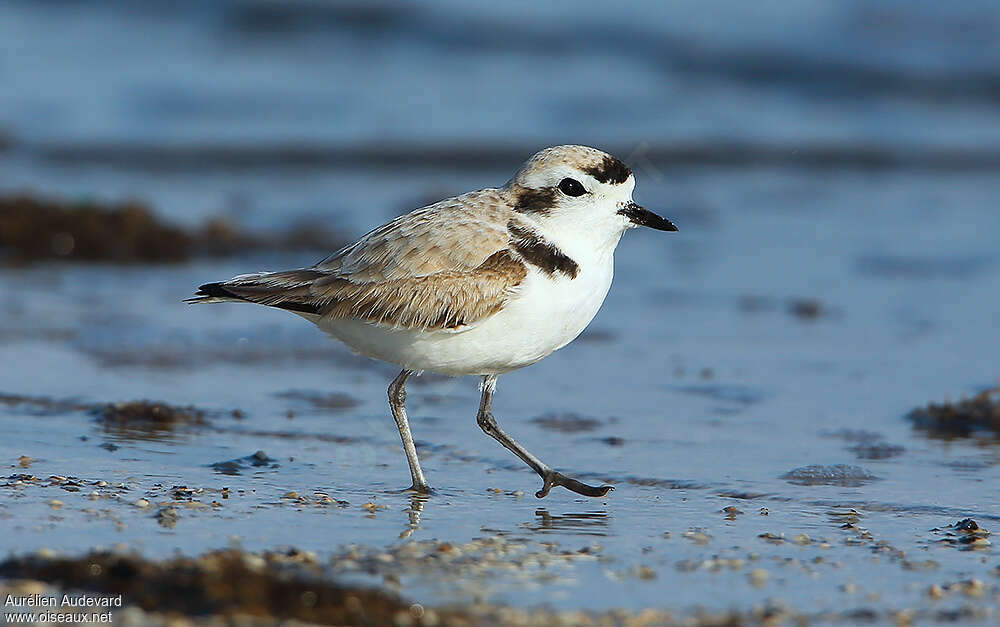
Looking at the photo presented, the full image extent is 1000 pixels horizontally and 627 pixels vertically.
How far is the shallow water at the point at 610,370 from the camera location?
483 centimetres

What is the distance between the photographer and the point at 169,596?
4008 millimetres

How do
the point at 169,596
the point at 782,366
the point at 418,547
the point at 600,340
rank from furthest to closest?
the point at 600,340 < the point at 782,366 < the point at 418,547 < the point at 169,596

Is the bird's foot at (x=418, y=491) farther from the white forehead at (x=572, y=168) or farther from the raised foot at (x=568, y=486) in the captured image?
the white forehead at (x=572, y=168)

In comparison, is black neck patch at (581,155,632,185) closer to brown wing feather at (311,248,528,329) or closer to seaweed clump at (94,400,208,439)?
brown wing feather at (311,248,528,329)

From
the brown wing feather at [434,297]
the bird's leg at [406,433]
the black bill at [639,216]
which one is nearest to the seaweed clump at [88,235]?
the bird's leg at [406,433]

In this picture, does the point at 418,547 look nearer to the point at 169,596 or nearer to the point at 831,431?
the point at 169,596

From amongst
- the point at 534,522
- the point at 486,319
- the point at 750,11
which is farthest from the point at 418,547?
the point at 750,11

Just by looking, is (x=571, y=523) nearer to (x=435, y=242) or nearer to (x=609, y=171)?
(x=435, y=242)

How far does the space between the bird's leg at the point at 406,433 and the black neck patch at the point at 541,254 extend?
2.44 feet

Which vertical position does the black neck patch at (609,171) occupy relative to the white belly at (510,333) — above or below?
above

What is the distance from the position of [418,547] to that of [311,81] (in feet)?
45.4

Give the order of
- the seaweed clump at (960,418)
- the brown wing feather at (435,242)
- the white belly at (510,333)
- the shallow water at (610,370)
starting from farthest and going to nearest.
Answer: the seaweed clump at (960,418), the brown wing feather at (435,242), the white belly at (510,333), the shallow water at (610,370)

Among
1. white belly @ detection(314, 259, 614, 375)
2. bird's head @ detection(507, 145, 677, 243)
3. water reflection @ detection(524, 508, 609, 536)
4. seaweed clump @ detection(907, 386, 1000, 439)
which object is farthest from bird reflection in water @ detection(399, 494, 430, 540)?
seaweed clump @ detection(907, 386, 1000, 439)

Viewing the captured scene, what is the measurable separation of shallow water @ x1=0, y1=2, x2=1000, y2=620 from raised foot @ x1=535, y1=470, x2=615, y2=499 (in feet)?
0.16
